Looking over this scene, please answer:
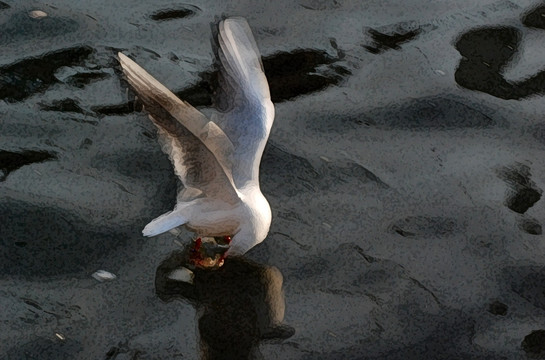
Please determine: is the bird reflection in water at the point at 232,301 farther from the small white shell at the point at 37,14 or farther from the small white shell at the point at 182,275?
the small white shell at the point at 37,14

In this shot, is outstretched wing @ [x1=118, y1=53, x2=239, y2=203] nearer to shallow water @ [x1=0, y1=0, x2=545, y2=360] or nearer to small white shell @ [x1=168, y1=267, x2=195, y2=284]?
shallow water @ [x1=0, y1=0, x2=545, y2=360]

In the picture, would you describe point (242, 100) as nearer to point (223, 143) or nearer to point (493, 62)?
point (223, 143)

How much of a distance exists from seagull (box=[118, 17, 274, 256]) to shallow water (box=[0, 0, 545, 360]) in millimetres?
226

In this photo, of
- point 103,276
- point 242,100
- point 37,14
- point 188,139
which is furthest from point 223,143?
point 37,14

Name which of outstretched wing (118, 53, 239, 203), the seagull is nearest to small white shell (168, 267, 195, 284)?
the seagull

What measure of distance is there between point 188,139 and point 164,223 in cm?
40

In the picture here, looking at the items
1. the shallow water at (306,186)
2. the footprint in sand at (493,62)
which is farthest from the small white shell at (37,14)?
the footprint in sand at (493,62)

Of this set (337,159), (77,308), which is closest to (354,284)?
(337,159)

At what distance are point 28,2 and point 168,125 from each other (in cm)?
243

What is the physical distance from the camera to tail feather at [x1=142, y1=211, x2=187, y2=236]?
143 inches

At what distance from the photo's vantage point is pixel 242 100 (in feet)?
13.5

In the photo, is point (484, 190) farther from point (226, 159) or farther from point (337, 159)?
point (226, 159)

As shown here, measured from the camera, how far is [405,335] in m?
3.76

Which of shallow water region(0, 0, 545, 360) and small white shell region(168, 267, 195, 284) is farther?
small white shell region(168, 267, 195, 284)
